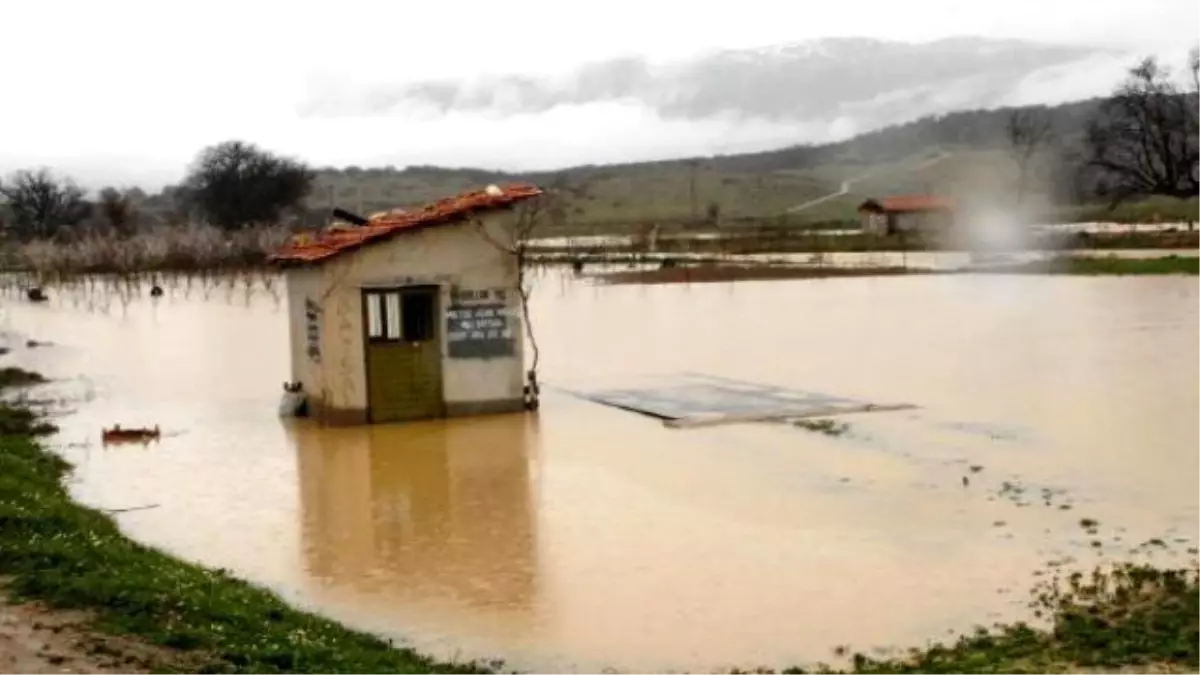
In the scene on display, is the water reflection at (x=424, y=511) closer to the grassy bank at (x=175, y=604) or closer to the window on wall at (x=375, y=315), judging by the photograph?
the grassy bank at (x=175, y=604)

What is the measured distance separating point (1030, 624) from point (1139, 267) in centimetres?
3768

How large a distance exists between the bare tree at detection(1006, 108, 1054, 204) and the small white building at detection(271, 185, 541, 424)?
81797 mm

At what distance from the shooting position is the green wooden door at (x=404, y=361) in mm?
17875

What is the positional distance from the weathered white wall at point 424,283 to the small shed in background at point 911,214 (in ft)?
212

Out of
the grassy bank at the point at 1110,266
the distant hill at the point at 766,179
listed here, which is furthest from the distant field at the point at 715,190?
the grassy bank at the point at 1110,266

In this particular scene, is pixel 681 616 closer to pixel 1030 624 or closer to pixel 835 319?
pixel 1030 624

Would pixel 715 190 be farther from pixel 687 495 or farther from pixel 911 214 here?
pixel 687 495

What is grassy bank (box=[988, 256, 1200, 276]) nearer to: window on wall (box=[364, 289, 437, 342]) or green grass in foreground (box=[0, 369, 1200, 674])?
window on wall (box=[364, 289, 437, 342])

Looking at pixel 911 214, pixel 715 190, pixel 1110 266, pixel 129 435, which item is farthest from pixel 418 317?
pixel 715 190

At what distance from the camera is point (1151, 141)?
2500 inches

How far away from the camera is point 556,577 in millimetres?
9883

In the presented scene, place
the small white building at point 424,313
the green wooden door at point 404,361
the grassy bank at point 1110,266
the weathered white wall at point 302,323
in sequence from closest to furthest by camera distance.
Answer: the small white building at point 424,313 → the green wooden door at point 404,361 → the weathered white wall at point 302,323 → the grassy bank at point 1110,266

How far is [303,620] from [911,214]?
7719 cm

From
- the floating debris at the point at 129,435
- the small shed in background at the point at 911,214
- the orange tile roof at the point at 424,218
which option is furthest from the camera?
the small shed in background at the point at 911,214
